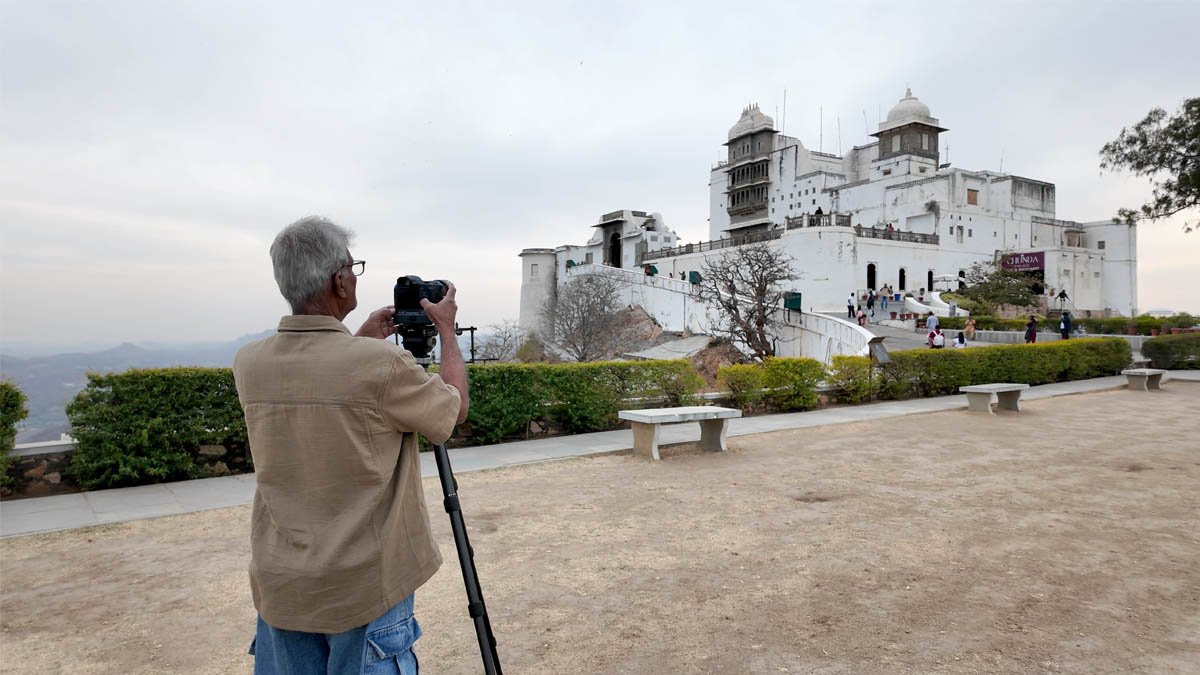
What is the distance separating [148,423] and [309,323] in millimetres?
6754

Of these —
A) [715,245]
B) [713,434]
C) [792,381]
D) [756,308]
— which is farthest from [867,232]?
[713,434]

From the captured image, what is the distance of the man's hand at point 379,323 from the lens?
2.38m

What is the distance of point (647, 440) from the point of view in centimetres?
888

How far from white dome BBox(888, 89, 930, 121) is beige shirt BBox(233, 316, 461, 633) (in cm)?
6496

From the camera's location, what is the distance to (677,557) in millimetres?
5121

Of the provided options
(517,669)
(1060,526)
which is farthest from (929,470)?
(517,669)

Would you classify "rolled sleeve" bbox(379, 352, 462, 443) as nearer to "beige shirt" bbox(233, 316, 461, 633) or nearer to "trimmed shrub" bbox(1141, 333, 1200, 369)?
"beige shirt" bbox(233, 316, 461, 633)

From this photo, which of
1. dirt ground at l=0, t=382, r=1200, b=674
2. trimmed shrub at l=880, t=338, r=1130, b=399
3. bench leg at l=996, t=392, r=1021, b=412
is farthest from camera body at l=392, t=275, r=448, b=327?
trimmed shrub at l=880, t=338, r=1130, b=399

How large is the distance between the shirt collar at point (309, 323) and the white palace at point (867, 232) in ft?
119

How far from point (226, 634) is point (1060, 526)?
6.36 m

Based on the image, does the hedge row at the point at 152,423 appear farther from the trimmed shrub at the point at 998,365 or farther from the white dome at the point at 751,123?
the white dome at the point at 751,123

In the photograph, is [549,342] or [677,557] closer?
[677,557]

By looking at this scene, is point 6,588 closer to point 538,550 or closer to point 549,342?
point 538,550

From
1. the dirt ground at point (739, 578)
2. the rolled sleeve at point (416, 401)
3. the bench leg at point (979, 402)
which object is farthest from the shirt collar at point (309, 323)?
the bench leg at point (979, 402)
